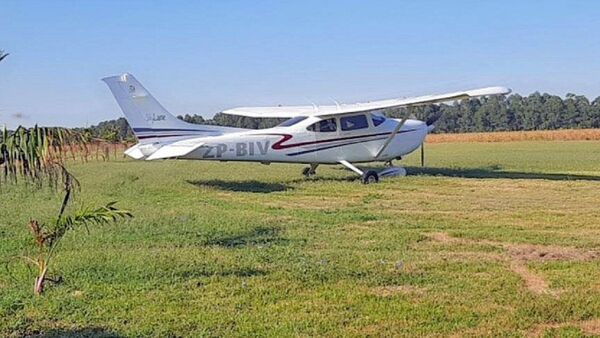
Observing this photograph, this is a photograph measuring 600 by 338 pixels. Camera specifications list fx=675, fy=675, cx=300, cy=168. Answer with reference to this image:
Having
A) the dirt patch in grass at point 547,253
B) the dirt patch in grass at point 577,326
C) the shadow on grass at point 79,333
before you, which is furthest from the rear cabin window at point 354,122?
the shadow on grass at point 79,333

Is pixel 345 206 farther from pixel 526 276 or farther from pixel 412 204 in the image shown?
pixel 526 276

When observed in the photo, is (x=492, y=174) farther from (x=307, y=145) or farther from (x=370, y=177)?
(x=307, y=145)

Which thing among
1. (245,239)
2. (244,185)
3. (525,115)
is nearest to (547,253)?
(245,239)

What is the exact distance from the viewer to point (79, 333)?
422cm

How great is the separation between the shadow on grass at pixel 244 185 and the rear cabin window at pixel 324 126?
1.73 metres

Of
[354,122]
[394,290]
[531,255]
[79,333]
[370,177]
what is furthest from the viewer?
[354,122]

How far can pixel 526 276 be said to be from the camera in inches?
222

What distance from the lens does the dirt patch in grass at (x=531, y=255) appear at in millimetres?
5414

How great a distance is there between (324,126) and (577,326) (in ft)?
38.6

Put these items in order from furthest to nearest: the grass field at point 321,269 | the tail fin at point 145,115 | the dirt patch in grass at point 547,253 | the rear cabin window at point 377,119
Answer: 1. the rear cabin window at point 377,119
2. the tail fin at point 145,115
3. the dirt patch in grass at point 547,253
4. the grass field at point 321,269

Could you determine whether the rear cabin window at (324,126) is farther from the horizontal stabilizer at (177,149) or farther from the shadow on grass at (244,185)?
the horizontal stabilizer at (177,149)

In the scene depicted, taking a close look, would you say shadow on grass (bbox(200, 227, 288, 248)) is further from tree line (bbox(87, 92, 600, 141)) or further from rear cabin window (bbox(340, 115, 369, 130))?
tree line (bbox(87, 92, 600, 141))

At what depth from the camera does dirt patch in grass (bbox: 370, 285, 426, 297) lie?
514cm

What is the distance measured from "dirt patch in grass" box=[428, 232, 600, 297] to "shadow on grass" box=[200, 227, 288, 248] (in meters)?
1.81
